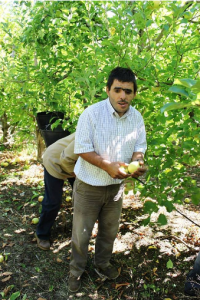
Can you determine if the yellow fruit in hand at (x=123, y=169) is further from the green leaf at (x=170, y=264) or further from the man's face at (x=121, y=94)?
the green leaf at (x=170, y=264)

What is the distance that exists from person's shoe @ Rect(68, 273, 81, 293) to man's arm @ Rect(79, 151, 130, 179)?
118 centimetres

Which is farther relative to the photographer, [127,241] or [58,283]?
[127,241]

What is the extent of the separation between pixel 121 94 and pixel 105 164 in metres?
0.52

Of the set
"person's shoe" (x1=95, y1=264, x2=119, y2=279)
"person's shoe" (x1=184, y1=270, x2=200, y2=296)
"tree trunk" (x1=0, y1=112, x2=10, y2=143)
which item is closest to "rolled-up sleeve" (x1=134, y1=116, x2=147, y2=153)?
"person's shoe" (x1=184, y1=270, x2=200, y2=296)

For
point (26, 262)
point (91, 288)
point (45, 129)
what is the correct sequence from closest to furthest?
point (91, 288) → point (26, 262) → point (45, 129)

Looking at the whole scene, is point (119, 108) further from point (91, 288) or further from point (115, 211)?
point (91, 288)

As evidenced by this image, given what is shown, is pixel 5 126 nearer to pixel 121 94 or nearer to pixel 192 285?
pixel 121 94

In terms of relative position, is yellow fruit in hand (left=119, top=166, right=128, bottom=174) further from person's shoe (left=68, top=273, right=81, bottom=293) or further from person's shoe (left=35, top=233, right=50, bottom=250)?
person's shoe (left=35, top=233, right=50, bottom=250)

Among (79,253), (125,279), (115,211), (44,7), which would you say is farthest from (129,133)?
(44,7)

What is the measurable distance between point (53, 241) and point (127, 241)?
0.85 m

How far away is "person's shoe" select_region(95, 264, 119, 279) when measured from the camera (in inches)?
Answer: 105

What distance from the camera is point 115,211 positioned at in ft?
7.89

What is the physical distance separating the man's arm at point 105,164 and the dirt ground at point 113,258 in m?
1.26

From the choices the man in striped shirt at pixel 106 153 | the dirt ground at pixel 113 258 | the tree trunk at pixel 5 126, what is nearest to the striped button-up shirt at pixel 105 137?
the man in striped shirt at pixel 106 153
